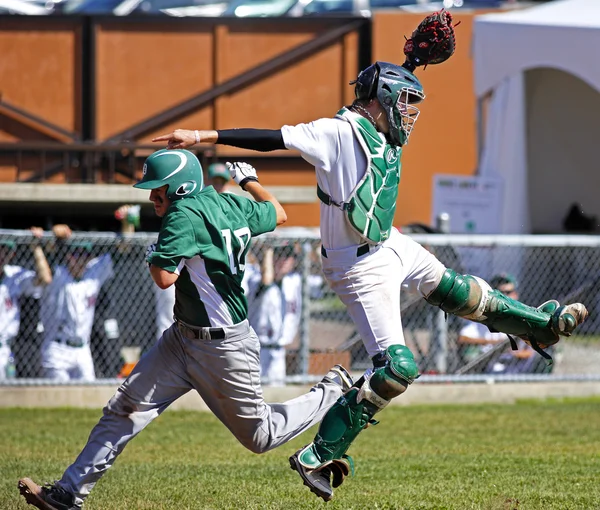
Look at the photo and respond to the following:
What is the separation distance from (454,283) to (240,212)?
134cm

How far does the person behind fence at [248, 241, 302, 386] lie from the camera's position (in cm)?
1185

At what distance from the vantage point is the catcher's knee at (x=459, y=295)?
631cm

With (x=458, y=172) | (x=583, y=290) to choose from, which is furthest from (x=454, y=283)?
(x=458, y=172)

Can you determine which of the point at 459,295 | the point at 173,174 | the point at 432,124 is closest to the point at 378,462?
the point at 459,295

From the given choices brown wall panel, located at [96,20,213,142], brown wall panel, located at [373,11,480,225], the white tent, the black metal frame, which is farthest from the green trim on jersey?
brown wall panel, located at [96,20,213,142]

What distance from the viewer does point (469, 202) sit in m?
13.7

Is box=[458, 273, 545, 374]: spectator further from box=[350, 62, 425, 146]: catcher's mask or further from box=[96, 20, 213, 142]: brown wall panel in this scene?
box=[96, 20, 213, 142]: brown wall panel

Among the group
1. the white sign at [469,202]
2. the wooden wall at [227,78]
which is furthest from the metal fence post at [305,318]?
the wooden wall at [227,78]

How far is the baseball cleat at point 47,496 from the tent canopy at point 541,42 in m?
9.75

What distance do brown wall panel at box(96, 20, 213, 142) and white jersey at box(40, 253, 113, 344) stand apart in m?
7.95

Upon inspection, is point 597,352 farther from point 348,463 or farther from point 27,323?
point 348,463

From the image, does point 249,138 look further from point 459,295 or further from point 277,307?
point 277,307

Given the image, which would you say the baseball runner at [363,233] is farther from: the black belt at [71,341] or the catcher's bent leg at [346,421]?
the black belt at [71,341]

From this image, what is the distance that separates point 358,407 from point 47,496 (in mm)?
1651
